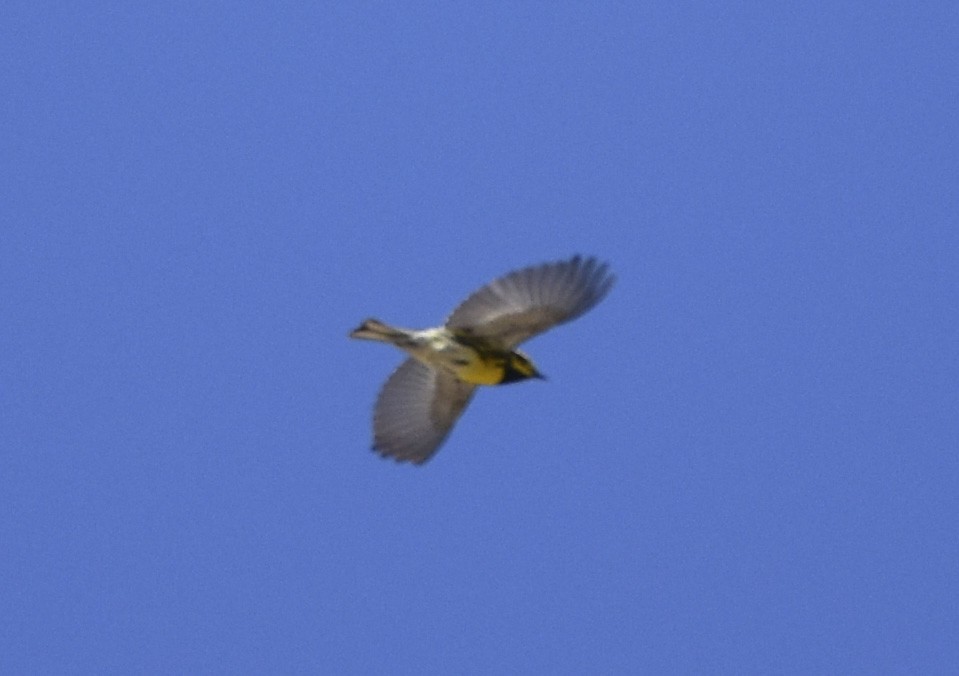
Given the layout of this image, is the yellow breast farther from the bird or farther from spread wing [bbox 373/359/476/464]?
spread wing [bbox 373/359/476/464]

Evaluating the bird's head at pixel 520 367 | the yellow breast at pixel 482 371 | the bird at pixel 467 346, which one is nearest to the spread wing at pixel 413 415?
the bird at pixel 467 346

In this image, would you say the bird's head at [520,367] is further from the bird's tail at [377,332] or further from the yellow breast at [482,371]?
the bird's tail at [377,332]

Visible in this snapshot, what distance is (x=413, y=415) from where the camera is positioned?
609 inches

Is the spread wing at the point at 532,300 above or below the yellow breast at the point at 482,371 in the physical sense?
above

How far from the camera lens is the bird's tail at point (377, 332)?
544 inches

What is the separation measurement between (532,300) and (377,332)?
3.45 ft

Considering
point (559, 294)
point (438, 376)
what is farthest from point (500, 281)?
point (438, 376)

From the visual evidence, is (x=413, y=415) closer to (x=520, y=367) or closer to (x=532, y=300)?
(x=520, y=367)

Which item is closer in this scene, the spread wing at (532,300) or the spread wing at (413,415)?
the spread wing at (532,300)

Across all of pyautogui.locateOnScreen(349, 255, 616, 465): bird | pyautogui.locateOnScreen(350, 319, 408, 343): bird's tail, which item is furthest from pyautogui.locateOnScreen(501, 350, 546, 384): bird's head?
pyautogui.locateOnScreen(350, 319, 408, 343): bird's tail

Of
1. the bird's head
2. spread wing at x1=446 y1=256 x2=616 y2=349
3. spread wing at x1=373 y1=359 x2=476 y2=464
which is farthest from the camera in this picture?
spread wing at x1=373 y1=359 x2=476 y2=464

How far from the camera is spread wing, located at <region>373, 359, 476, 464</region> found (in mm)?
15422

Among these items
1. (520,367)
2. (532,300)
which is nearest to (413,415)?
(520,367)

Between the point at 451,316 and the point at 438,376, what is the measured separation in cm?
143
